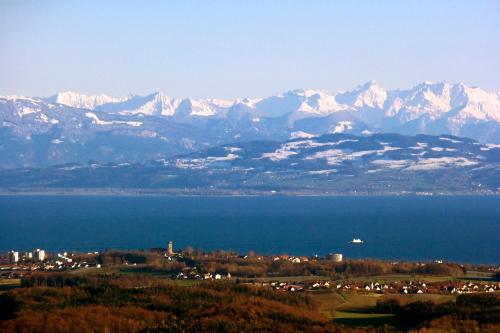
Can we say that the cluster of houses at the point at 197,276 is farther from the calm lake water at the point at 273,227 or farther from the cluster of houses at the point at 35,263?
the calm lake water at the point at 273,227

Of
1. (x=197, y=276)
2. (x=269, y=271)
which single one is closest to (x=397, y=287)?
(x=197, y=276)

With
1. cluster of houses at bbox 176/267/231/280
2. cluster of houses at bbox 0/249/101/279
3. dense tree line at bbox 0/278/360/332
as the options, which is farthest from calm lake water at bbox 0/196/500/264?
dense tree line at bbox 0/278/360/332

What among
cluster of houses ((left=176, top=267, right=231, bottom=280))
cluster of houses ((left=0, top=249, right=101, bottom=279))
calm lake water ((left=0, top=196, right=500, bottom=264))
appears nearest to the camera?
cluster of houses ((left=176, top=267, right=231, bottom=280))

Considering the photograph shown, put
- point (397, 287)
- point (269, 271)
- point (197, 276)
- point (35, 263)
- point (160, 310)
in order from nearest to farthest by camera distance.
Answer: point (160, 310) → point (397, 287) → point (197, 276) → point (269, 271) → point (35, 263)

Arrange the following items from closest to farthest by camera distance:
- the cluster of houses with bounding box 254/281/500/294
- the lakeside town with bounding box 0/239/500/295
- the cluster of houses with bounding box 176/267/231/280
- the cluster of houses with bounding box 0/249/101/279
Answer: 1. the cluster of houses with bounding box 254/281/500/294
2. the lakeside town with bounding box 0/239/500/295
3. the cluster of houses with bounding box 176/267/231/280
4. the cluster of houses with bounding box 0/249/101/279

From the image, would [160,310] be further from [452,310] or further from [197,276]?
[197,276]

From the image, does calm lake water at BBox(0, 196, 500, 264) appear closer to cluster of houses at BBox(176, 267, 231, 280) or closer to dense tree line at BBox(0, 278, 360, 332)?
cluster of houses at BBox(176, 267, 231, 280)
